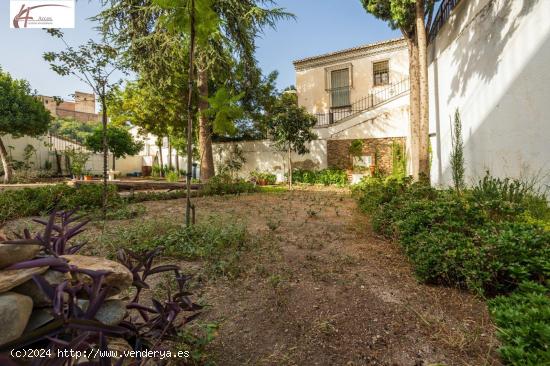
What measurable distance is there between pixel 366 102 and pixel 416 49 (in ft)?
22.5

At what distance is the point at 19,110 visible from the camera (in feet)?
43.9

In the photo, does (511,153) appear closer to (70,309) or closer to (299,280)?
(299,280)

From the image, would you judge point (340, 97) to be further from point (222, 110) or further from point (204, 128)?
point (222, 110)

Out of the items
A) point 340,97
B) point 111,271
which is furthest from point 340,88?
point 111,271

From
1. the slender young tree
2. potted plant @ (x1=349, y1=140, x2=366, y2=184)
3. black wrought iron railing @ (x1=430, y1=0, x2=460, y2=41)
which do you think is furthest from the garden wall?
the slender young tree

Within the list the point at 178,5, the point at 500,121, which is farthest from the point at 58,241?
the point at 500,121

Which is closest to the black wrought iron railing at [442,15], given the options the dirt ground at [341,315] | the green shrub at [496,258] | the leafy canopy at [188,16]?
the green shrub at [496,258]

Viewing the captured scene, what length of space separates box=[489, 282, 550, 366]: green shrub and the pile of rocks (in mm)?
1923

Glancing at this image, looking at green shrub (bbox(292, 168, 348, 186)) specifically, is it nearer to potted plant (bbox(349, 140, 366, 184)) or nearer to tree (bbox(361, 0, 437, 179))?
potted plant (bbox(349, 140, 366, 184))

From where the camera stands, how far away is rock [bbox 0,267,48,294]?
0.79 metres

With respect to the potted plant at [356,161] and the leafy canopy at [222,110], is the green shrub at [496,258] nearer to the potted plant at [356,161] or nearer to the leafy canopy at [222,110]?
the leafy canopy at [222,110]

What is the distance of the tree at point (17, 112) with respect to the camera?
13039mm

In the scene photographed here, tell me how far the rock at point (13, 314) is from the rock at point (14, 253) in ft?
0.32

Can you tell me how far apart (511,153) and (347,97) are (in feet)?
40.6
